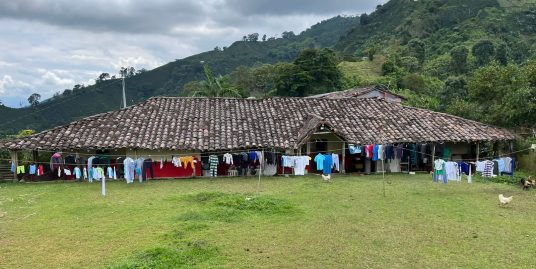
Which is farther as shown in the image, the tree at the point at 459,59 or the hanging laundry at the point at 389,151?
the tree at the point at 459,59

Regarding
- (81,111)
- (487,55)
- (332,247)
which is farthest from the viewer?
(81,111)

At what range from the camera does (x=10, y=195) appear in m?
16.5

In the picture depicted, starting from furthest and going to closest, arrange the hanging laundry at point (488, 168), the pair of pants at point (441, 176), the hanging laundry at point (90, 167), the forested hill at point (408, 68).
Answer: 1. the forested hill at point (408, 68)
2. the hanging laundry at point (90, 167)
3. the hanging laundry at point (488, 168)
4. the pair of pants at point (441, 176)

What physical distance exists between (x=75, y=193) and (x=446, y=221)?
13099 mm

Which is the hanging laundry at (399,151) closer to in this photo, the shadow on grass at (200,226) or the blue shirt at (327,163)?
the blue shirt at (327,163)

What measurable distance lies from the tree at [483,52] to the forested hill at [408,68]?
0.48ft

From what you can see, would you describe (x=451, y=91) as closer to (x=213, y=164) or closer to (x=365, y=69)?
(x=213, y=164)

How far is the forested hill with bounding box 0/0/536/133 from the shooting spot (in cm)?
2550

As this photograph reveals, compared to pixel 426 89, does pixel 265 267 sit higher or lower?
lower

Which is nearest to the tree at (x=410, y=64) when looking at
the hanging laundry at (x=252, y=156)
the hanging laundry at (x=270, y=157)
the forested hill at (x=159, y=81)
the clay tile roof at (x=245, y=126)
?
the forested hill at (x=159, y=81)

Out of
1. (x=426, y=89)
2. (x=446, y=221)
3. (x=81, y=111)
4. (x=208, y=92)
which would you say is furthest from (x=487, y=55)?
(x=81, y=111)

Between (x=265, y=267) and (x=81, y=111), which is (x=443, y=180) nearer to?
(x=265, y=267)

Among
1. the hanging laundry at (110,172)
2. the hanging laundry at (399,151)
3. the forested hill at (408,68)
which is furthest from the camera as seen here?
the forested hill at (408,68)

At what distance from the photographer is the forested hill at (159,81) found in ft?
209
